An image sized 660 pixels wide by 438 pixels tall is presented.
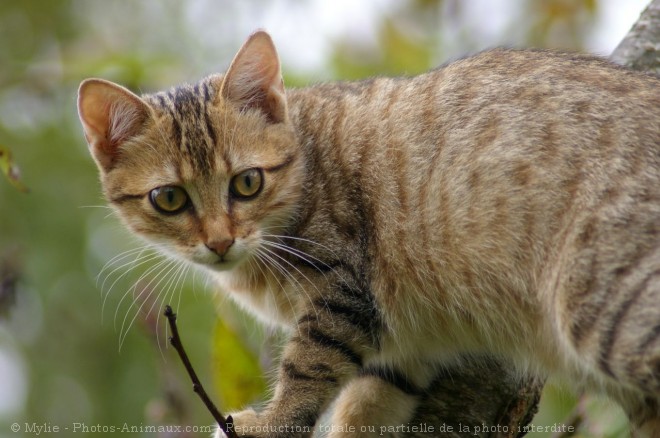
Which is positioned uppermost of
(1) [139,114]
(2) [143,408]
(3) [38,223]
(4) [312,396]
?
(1) [139,114]

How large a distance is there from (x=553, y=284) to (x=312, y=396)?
1294 millimetres

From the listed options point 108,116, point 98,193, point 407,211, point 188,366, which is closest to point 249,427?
point 188,366

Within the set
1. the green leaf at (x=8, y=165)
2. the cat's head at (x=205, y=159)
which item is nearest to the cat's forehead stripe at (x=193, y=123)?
the cat's head at (x=205, y=159)

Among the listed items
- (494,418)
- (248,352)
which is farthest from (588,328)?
(248,352)

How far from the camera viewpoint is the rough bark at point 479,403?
15.2ft

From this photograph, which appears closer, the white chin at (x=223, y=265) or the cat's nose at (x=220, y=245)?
the cat's nose at (x=220, y=245)

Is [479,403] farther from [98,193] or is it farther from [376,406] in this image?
[98,193]

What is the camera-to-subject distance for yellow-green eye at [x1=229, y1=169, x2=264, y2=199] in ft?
15.5

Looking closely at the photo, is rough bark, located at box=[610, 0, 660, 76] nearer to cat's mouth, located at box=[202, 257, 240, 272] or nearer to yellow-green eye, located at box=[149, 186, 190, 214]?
cat's mouth, located at box=[202, 257, 240, 272]

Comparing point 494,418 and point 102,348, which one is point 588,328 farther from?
point 102,348

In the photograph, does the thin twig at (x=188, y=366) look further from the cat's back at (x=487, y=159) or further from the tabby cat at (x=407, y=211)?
the cat's back at (x=487, y=159)

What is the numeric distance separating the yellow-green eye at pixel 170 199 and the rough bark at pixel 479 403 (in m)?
1.68

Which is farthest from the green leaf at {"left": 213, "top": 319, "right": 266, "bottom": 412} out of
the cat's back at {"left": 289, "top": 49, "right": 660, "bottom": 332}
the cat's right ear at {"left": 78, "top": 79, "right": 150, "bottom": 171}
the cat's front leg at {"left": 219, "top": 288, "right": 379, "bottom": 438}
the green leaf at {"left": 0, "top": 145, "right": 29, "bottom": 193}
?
the green leaf at {"left": 0, "top": 145, "right": 29, "bottom": 193}

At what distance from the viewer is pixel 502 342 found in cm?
451
